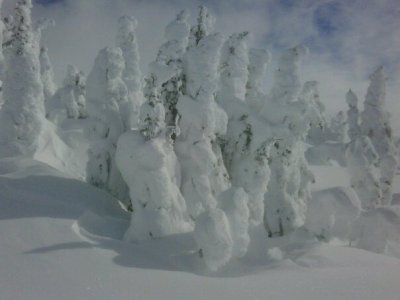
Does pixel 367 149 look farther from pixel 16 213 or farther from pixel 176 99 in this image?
pixel 16 213

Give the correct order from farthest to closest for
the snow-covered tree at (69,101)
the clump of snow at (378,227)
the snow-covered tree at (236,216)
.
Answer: the snow-covered tree at (69,101), the clump of snow at (378,227), the snow-covered tree at (236,216)

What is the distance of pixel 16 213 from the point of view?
1479cm

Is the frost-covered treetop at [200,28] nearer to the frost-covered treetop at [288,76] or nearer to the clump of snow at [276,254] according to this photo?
the frost-covered treetop at [288,76]

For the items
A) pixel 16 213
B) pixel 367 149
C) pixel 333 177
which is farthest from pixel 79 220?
pixel 333 177

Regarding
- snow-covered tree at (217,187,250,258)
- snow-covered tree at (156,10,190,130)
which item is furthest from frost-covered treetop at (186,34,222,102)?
snow-covered tree at (217,187,250,258)

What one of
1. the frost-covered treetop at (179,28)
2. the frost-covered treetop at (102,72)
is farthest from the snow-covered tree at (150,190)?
the frost-covered treetop at (102,72)

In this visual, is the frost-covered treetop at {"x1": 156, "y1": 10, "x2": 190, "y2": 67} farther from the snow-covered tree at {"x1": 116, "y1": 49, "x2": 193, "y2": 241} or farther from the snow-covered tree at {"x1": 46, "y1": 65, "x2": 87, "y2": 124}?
the snow-covered tree at {"x1": 46, "y1": 65, "x2": 87, "y2": 124}

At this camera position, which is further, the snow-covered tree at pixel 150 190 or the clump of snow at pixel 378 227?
the clump of snow at pixel 378 227

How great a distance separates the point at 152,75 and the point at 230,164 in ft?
17.5

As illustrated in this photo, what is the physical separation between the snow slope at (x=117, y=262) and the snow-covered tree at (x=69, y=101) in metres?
21.9

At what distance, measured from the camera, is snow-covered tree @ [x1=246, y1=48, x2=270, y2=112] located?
74.5 feet

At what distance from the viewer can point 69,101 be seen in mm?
40250

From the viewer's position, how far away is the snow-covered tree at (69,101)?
4016 cm

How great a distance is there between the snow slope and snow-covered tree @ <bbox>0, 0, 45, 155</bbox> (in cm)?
276
